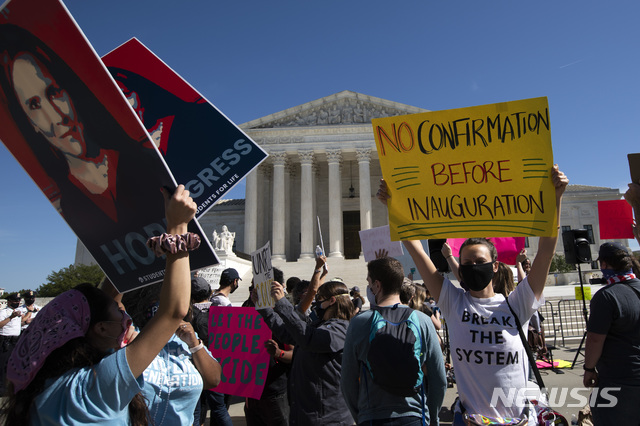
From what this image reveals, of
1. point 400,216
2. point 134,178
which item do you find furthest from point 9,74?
point 400,216

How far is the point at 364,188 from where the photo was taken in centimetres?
3338

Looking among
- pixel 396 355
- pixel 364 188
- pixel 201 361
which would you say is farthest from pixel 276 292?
pixel 364 188

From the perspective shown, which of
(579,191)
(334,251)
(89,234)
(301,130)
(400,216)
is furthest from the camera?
(579,191)

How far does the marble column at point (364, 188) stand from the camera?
33094 mm

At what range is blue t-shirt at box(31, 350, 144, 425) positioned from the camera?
5.28 ft

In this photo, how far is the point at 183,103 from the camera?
3535 mm

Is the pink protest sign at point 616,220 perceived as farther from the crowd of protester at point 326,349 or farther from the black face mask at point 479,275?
the black face mask at point 479,275

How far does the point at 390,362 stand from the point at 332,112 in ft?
114

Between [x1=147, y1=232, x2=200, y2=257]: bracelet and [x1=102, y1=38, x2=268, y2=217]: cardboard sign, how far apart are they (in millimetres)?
1556

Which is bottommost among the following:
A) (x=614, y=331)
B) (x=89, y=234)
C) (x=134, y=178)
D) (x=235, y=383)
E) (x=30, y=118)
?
(x=235, y=383)

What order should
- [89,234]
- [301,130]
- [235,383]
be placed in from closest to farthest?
[89,234], [235,383], [301,130]

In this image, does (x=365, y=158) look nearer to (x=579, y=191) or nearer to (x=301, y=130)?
(x=301, y=130)

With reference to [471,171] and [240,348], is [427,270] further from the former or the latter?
[240,348]

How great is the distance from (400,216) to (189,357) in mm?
1812
